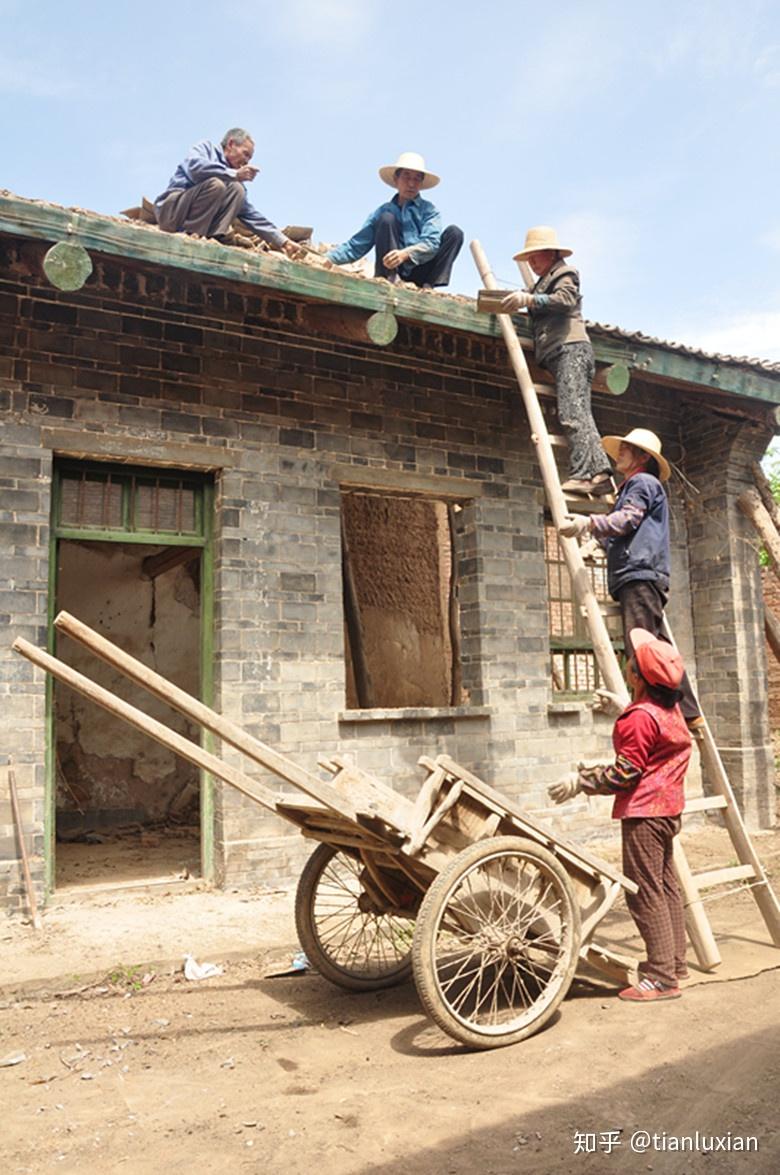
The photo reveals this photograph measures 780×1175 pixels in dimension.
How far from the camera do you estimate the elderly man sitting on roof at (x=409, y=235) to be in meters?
8.30

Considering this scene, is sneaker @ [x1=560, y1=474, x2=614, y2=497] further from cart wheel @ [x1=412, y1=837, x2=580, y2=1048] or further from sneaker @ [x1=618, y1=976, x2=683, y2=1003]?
sneaker @ [x1=618, y1=976, x2=683, y2=1003]

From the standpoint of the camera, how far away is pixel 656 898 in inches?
180

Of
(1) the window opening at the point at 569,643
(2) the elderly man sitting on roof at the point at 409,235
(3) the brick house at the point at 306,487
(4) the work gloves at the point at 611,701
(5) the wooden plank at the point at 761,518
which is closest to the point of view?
(4) the work gloves at the point at 611,701

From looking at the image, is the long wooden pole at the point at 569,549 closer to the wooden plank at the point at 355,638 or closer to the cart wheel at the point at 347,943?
the cart wheel at the point at 347,943

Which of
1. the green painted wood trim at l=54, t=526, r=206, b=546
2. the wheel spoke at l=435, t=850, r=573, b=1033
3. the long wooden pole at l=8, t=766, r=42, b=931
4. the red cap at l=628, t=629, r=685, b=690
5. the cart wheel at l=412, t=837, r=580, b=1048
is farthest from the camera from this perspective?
the green painted wood trim at l=54, t=526, r=206, b=546

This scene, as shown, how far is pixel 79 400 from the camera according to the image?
6.80 meters

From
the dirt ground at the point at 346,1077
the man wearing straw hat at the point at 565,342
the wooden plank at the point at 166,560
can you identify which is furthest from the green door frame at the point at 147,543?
the man wearing straw hat at the point at 565,342

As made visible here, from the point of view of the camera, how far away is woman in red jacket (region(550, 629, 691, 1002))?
456cm

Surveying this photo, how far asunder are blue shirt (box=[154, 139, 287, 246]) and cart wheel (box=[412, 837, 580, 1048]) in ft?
17.8

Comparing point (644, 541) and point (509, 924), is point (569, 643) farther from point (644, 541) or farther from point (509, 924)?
point (509, 924)

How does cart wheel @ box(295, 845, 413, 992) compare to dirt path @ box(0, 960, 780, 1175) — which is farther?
cart wheel @ box(295, 845, 413, 992)

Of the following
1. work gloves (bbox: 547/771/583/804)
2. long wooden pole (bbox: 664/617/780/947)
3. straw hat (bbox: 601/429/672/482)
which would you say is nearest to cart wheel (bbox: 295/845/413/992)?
work gloves (bbox: 547/771/583/804)

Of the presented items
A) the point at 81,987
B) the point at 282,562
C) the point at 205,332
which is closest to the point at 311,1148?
the point at 81,987

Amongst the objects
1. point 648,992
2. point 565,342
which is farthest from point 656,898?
point 565,342
